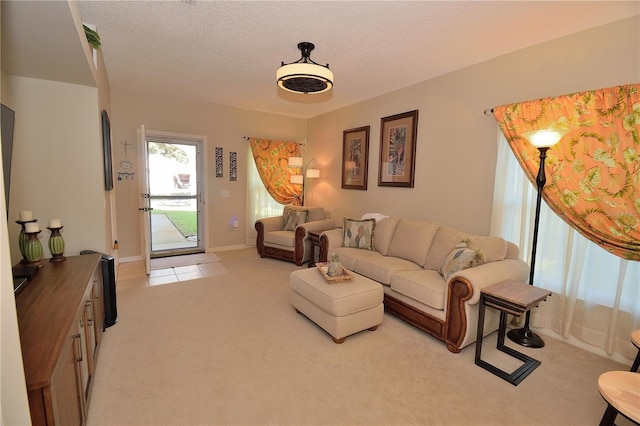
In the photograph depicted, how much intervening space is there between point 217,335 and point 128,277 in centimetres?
221

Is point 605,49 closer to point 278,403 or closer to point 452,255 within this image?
point 452,255

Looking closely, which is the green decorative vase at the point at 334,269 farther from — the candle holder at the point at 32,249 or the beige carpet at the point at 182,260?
the beige carpet at the point at 182,260

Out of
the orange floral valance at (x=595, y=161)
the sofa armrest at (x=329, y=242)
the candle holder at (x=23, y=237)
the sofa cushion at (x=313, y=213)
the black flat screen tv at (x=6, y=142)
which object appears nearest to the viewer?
the black flat screen tv at (x=6, y=142)

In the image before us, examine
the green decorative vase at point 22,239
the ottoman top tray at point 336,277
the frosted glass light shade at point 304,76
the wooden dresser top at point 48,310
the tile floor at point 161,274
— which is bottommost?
the tile floor at point 161,274

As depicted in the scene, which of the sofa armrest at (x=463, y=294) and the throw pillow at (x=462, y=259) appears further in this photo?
the throw pillow at (x=462, y=259)

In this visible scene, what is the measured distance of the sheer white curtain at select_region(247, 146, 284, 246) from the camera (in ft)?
19.0

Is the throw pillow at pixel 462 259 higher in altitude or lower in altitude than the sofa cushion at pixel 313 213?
lower

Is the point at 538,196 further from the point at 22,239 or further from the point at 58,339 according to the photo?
the point at 22,239

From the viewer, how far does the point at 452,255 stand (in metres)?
2.75

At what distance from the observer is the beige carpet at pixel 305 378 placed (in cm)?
180

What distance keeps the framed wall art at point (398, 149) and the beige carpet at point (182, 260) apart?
310 cm

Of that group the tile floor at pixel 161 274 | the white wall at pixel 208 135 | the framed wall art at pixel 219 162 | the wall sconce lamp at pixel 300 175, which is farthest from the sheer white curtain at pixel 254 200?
the tile floor at pixel 161 274

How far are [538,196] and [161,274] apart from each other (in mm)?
4543

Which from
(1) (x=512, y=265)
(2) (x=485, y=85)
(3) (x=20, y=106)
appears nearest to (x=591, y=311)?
(1) (x=512, y=265)
